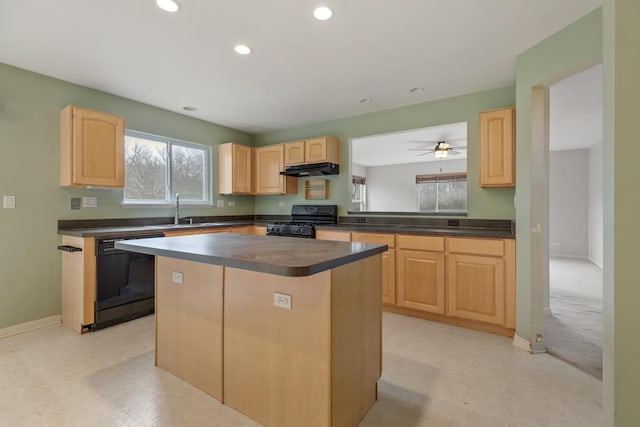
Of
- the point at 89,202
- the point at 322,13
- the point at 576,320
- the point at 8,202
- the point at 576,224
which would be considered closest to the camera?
the point at 322,13

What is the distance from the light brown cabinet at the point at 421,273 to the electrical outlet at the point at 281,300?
205 cm

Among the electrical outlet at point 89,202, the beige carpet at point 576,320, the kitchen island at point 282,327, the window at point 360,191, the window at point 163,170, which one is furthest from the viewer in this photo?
the window at point 360,191

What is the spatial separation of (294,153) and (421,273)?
251 cm

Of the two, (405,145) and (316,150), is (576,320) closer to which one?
(316,150)

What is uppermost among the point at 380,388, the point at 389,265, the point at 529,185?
the point at 529,185

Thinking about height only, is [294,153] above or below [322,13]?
below

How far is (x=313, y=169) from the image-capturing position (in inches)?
165

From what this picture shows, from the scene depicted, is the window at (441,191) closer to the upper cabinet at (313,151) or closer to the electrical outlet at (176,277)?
the upper cabinet at (313,151)

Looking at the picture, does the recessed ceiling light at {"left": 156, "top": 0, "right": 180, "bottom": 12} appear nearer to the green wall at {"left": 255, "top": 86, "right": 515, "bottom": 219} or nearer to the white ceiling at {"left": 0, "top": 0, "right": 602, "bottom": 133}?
the white ceiling at {"left": 0, "top": 0, "right": 602, "bottom": 133}

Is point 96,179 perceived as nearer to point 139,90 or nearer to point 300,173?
point 139,90

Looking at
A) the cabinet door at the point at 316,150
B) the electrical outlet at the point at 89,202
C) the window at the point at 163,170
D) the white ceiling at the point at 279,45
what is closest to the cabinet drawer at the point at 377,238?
the cabinet door at the point at 316,150

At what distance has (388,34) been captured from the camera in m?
2.25

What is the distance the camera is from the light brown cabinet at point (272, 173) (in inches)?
181

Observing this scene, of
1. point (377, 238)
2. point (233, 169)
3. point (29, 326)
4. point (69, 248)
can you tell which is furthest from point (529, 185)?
point (29, 326)
